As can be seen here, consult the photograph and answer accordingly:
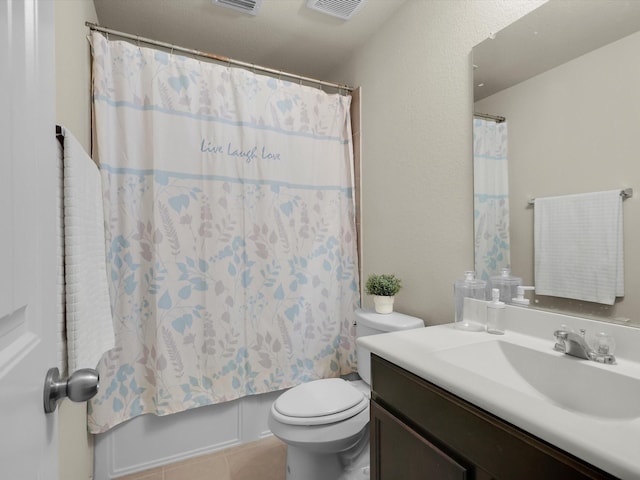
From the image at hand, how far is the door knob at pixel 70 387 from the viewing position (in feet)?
1.57

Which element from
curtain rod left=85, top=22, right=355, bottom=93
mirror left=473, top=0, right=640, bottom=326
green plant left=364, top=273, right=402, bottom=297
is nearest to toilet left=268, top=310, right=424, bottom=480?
green plant left=364, top=273, right=402, bottom=297

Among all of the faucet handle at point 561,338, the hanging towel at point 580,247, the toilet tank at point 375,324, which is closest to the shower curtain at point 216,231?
the toilet tank at point 375,324

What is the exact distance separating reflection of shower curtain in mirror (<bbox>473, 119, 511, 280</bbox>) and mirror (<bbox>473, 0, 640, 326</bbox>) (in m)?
0.03

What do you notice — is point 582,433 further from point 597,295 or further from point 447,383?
point 597,295

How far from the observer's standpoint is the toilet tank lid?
1.55 meters

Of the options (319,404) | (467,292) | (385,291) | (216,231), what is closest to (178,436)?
(319,404)

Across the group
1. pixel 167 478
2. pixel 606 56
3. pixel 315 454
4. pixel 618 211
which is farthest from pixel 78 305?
pixel 606 56

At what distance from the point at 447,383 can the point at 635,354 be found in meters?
0.57

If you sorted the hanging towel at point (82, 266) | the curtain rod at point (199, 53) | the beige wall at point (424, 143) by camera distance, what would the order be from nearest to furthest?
the hanging towel at point (82, 266) → the beige wall at point (424, 143) → the curtain rod at point (199, 53)

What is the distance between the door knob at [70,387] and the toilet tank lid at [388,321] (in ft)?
4.15

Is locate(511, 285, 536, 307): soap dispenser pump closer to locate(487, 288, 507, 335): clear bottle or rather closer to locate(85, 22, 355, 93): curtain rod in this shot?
locate(487, 288, 507, 335): clear bottle

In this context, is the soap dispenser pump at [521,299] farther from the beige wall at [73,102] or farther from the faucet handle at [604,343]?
the beige wall at [73,102]

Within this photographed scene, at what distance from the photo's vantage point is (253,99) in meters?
1.94

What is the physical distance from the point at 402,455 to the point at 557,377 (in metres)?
0.48
